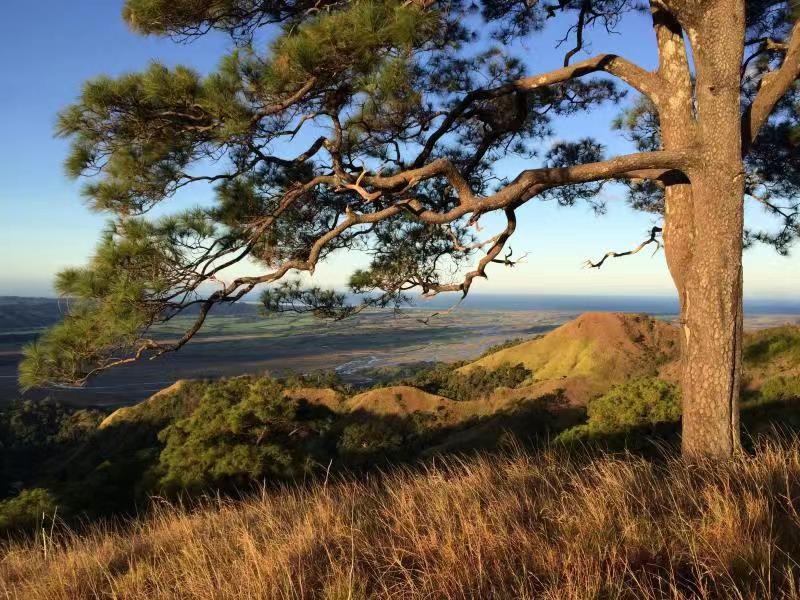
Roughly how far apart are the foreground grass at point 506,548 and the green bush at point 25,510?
14.6m

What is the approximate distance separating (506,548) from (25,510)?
18195 mm

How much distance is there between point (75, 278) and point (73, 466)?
3621cm

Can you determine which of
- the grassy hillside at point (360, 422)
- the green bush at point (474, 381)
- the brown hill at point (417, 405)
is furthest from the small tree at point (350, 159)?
the green bush at point (474, 381)

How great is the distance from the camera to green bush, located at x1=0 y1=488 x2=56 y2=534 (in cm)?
1506

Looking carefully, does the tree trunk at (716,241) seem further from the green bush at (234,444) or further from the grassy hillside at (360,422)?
the green bush at (234,444)

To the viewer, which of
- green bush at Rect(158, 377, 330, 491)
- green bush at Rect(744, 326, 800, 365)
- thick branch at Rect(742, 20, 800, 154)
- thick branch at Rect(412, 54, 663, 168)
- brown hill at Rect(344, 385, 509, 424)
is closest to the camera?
thick branch at Rect(742, 20, 800, 154)

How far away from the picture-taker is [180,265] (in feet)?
15.0

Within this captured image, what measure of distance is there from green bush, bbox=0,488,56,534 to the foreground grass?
Answer: 14557mm

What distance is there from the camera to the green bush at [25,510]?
593 inches

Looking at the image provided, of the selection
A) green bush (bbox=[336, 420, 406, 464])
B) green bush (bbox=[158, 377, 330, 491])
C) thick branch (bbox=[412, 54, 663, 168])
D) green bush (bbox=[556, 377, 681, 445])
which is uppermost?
thick branch (bbox=[412, 54, 663, 168])

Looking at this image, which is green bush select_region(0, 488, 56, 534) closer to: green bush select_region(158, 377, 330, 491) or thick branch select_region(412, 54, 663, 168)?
green bush select_region(158, 377, 330, 491)

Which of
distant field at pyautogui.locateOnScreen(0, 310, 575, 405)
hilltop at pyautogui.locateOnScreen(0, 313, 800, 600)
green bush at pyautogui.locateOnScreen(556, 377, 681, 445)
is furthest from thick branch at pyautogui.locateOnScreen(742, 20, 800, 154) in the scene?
distant field at pyautogui.locateOnScreen(0, 310, 575, 405)

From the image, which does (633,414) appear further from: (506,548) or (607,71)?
(506,548)

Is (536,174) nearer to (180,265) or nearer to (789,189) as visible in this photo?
(180,265)
